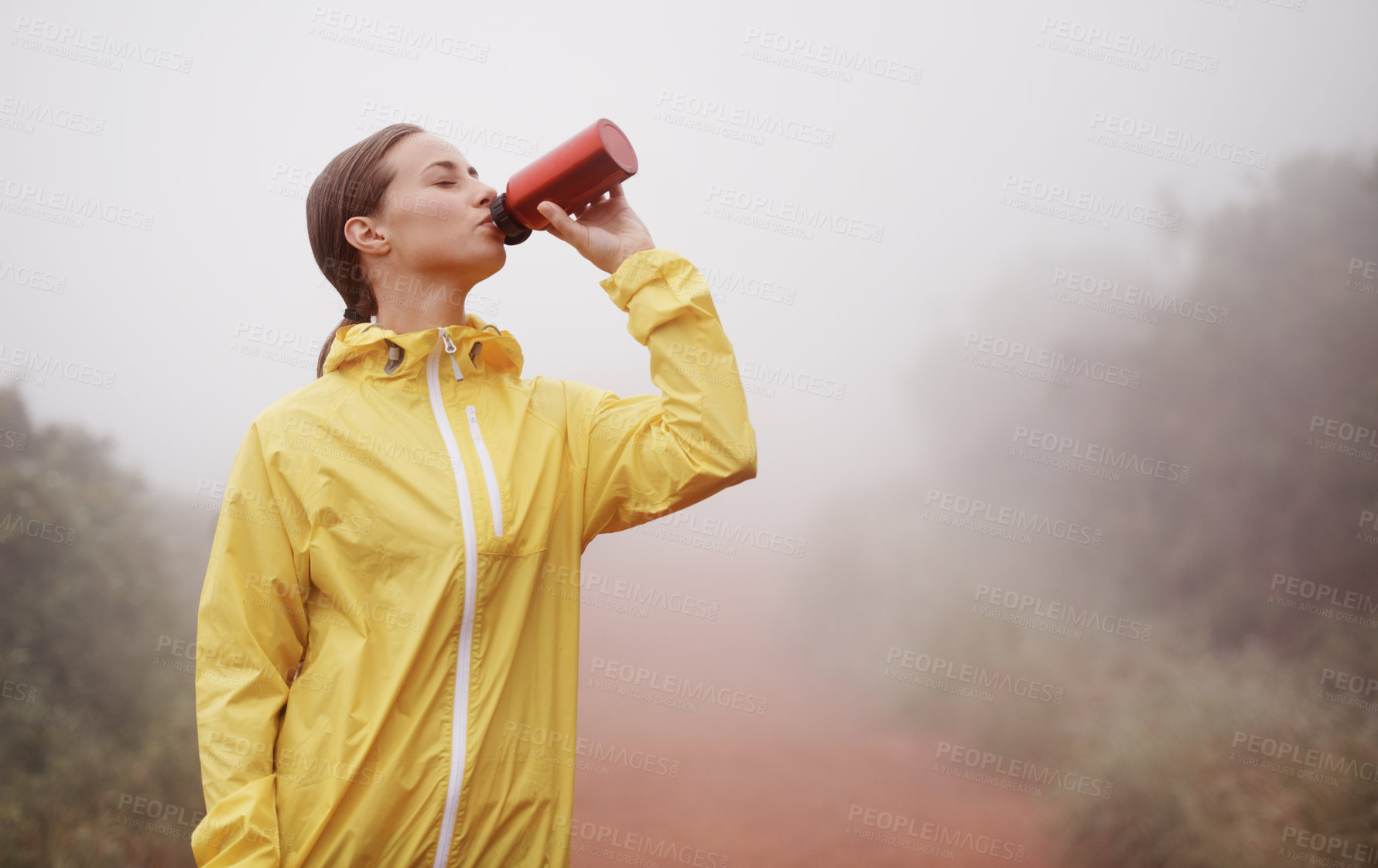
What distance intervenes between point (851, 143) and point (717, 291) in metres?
Result: 0.63

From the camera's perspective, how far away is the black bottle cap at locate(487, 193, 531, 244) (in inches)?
44.4

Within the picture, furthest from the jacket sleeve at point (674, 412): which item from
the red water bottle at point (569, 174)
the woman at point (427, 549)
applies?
the red water bottle at point (569, 174)

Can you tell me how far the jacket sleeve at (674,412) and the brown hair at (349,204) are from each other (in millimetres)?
330

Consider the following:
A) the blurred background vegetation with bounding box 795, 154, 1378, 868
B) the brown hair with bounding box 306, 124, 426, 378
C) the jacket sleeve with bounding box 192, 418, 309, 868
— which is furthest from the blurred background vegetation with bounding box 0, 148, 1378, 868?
the jacket sleeve with bounding box 192, 418, 309, 868

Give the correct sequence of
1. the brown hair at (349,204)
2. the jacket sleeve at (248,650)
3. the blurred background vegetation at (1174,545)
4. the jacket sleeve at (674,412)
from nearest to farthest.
Result: the jacket sleeve at (248,650), the jacket sleeve at (674,412), the brown hair at (349,204), the blurred background vegetation at (1174,545)

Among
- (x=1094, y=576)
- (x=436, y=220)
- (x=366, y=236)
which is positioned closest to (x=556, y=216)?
(x=436, y=220)

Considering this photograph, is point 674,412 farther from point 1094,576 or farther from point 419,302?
point 1094,576

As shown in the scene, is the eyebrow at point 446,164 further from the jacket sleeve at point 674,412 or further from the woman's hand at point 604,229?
the jacket sleeve at point 674,412

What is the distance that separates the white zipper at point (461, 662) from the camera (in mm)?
967

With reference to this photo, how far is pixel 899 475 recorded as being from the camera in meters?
2.72

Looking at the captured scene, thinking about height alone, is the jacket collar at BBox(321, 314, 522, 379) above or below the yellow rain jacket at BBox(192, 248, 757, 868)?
above

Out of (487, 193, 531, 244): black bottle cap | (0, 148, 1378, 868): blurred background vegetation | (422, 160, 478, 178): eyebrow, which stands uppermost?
(422, 160, 478, 178): eyebrow

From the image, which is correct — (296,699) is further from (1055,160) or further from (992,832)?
(1055,160)

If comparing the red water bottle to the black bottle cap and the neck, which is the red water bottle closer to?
the black bottle cap
